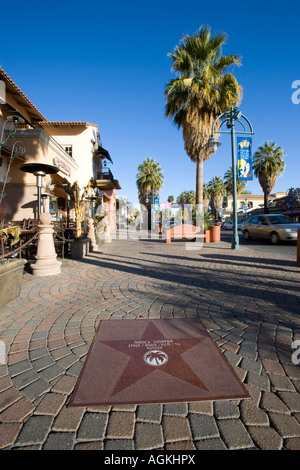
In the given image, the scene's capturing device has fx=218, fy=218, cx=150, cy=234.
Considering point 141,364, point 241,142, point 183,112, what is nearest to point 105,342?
point 141,364

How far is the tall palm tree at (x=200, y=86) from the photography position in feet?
40.1

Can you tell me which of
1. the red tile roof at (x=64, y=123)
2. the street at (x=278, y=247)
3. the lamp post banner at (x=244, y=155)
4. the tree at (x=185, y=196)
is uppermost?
the tree at (x=185, y=196)

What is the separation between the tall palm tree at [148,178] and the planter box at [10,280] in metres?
31.6

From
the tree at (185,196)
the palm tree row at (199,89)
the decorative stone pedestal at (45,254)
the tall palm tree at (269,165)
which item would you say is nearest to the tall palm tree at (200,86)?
the palm tree row at (199,89)

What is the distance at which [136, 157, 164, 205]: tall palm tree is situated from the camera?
114 ft

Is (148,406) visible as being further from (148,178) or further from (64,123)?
(148,178)

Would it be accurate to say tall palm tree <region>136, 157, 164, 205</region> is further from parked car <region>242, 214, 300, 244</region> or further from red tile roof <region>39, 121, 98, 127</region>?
parked car <region>242, 214, 300, 244</region>

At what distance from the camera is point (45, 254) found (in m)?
5.62

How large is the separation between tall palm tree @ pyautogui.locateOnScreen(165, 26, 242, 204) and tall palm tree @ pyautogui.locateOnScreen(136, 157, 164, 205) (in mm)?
21332

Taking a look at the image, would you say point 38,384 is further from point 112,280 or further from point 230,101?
point 230,101

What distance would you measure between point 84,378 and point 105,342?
56cm

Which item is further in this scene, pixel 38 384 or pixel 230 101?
pixel 230 101

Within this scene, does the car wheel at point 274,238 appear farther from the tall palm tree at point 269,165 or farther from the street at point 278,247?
the tall palm tree at point 269,165

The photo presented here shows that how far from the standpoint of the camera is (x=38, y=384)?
1.83m
